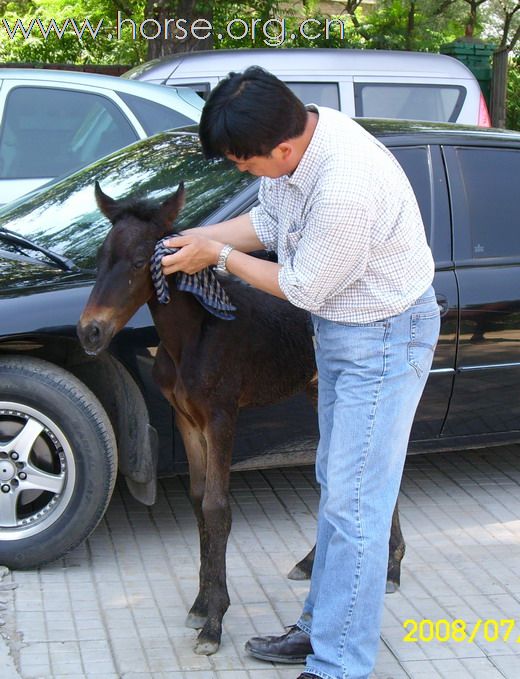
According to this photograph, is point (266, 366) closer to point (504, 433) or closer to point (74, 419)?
point (74, 419)

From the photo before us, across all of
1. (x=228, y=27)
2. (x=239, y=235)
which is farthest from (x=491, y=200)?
(x=228, y=27)

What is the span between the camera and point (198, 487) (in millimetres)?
4086

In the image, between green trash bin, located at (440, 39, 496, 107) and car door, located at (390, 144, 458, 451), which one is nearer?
car door, located at (390, 144, 458, 451)

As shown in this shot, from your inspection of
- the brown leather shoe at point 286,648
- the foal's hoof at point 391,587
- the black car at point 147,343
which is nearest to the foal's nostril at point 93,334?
the black car at point 147,343

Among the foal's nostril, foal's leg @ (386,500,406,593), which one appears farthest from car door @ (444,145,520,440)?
the foal's nostril

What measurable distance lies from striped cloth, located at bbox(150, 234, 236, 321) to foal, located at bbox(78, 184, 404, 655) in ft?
0.13

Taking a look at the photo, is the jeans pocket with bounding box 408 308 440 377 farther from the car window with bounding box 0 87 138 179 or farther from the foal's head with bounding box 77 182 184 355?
the car window with bounding box 0 87 138 179

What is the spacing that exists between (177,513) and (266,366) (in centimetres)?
143

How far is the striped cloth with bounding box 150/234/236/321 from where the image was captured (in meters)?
3.65

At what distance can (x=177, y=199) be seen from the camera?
3.66 metres

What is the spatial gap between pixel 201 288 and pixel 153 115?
4894 millimetres

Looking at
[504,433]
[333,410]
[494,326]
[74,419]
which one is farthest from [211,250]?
[504,433]

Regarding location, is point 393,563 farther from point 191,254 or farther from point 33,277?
point 33,277

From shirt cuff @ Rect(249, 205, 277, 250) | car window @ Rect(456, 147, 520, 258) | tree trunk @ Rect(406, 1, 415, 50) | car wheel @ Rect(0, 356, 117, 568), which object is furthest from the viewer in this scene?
tree trunk @ Rect(406, 1, 415, 50)
